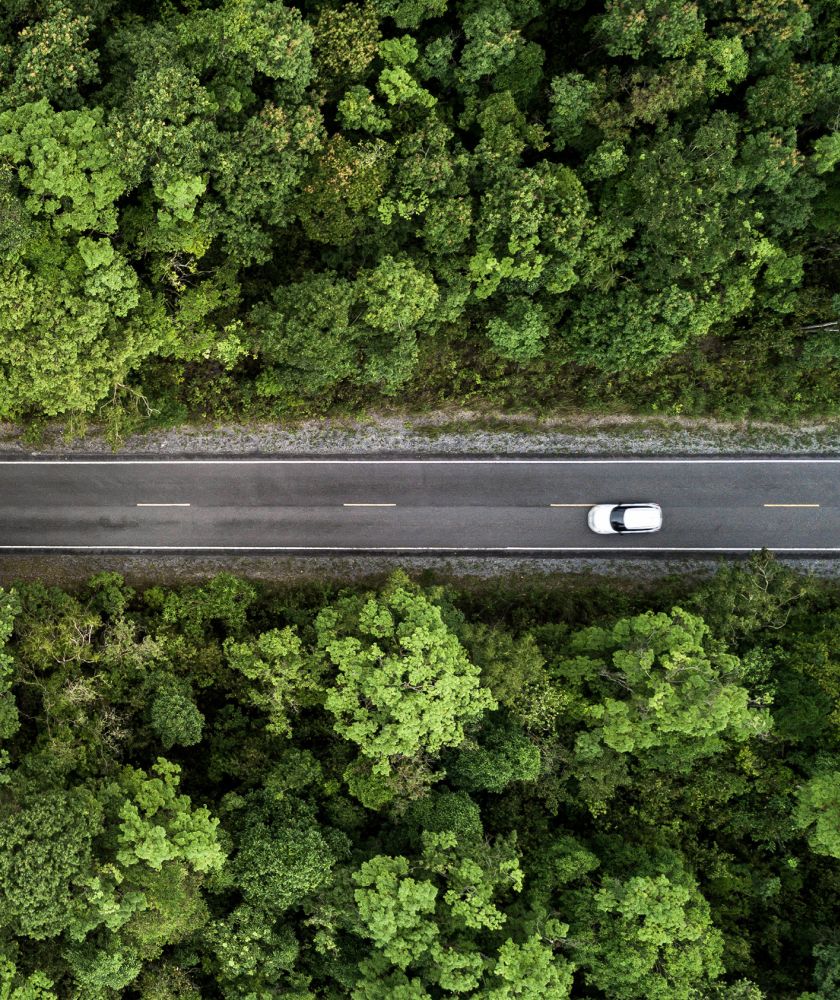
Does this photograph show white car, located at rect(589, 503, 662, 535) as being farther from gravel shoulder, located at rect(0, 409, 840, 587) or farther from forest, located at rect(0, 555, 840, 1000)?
forest, located at rect(0, 555, 840, 1000)

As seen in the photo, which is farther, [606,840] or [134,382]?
[134,382]

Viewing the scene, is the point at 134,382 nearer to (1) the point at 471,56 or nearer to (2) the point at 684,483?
(1) the point at 471,56

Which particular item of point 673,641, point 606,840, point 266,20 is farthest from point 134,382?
point 606,840

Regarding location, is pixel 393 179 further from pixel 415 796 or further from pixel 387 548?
pixel 415 796

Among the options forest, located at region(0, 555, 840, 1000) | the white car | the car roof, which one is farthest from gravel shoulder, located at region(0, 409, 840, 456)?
forest, located at region(0, 555, 840, 1000)

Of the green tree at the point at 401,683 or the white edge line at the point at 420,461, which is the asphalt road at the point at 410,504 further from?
the green tree at the point at 401,683

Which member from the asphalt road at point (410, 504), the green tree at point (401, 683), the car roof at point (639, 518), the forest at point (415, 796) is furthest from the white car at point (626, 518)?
the green tree at point (401, 683)
